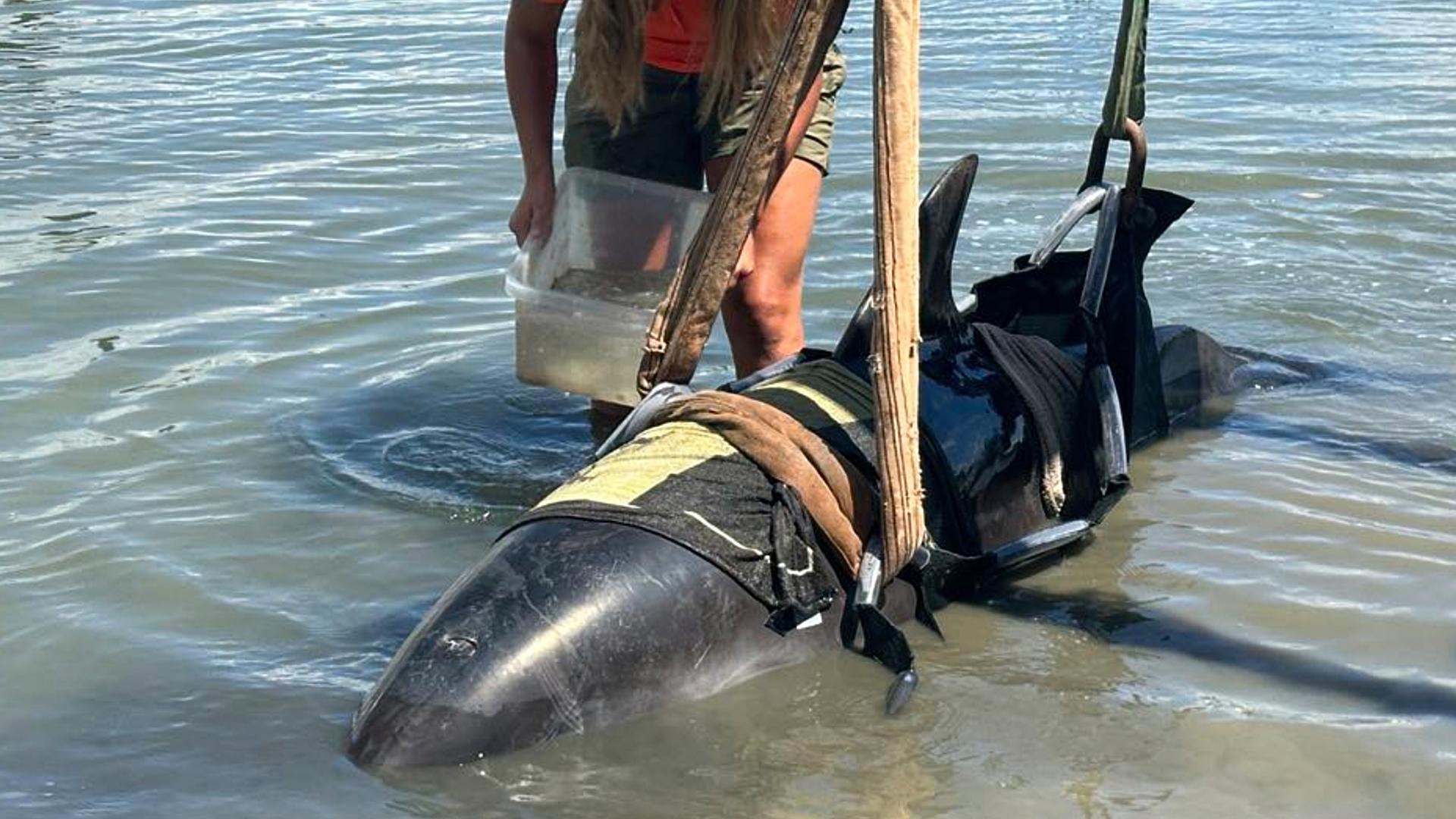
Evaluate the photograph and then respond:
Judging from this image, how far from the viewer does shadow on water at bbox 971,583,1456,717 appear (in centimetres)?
387

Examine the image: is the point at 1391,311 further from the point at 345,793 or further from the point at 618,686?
the point at 345,793

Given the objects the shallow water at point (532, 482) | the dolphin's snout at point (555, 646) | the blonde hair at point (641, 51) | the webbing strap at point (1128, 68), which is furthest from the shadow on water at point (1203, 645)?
the blonde hair at point (641, 51)

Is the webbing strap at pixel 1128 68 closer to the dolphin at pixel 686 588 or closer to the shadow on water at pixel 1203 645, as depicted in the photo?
the dolphin at pixel 686 588

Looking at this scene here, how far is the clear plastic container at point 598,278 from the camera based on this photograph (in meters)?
4.91

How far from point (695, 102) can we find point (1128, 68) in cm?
121

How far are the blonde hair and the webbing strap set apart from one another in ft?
2.83

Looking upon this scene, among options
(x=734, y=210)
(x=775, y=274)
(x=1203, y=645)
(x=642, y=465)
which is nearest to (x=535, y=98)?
(x=775, y=274)

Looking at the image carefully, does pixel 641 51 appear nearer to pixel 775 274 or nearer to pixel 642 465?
pixel 775 274

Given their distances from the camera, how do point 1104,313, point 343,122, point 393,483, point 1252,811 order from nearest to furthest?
1. point 1252,811
2. point 1104,313
3. point 393,483
4. point 343,122

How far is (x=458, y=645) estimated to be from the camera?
3.54m

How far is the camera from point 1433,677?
12.9 ft

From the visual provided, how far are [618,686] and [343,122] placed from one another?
271 inches

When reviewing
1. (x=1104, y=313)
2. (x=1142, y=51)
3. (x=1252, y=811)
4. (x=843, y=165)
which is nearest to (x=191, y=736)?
(x=1252, y=811)

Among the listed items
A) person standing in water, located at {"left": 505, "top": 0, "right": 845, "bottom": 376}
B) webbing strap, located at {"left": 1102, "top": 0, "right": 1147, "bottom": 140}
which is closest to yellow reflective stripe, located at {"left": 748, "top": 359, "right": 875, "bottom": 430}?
person standing in water, located at {"left": 505, "top": 0, "right": 845, "bottom": 376}
